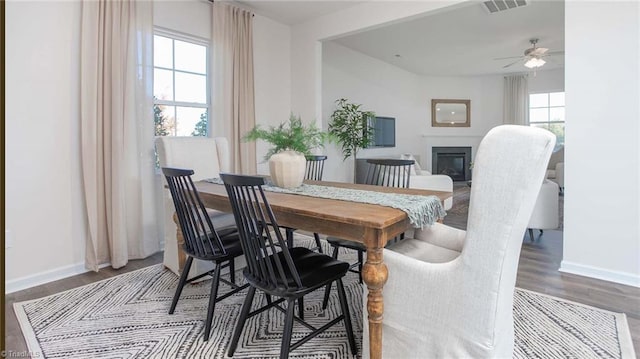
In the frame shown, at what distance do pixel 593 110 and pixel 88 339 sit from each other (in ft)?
11.9

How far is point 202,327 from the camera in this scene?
2059 mm

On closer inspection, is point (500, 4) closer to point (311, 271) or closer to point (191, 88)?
point (191, 88)

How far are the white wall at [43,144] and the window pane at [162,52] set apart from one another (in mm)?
731

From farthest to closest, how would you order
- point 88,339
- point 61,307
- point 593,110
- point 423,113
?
1. point 423,113
2. point 593,110
3. point 61,307
4. point 88,339

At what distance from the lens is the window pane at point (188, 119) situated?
3783 millimetres

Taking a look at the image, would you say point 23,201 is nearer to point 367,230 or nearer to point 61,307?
point 61,307

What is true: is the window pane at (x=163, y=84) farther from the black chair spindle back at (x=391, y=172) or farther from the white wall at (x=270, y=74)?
the black chair spindle back at (x=391, y=172)

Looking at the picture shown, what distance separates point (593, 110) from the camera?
2.73 m

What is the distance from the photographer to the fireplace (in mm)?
9125

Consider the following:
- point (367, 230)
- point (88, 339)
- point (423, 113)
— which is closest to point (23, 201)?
point (88, 339)

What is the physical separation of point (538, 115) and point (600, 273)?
22.9ft

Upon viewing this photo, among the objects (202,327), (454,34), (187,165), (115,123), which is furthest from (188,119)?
(454,34)

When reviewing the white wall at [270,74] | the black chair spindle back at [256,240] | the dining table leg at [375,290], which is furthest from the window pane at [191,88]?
the dining table leg at [375,290]

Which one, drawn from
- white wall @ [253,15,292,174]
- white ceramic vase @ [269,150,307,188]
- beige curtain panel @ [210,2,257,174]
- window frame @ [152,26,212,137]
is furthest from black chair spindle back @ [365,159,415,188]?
window frame @ [152,26,212,137]
